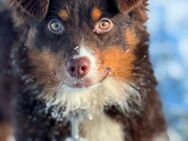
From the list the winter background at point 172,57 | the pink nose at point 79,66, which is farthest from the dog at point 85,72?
the winter background at point 172,57

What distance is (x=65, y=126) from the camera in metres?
5.54

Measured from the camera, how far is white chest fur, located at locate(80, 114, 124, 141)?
5.56m

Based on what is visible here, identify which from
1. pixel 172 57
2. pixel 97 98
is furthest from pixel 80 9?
pixel 172 57

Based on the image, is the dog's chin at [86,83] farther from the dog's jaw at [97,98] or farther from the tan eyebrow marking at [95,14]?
the tan eyebrow marking at [95,14]

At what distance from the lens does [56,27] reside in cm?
514

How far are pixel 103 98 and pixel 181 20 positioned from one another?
4077mm

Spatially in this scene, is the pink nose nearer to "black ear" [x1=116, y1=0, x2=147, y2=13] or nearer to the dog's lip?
the dog's lip

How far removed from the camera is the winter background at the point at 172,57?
7598 mm

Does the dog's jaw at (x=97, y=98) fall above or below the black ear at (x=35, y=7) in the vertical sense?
below

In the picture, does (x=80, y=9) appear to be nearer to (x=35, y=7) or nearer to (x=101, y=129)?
(x=35, y=7)

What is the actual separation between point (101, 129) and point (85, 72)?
86cm

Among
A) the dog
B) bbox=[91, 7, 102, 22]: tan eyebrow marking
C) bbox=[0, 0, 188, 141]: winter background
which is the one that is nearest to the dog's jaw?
the dog

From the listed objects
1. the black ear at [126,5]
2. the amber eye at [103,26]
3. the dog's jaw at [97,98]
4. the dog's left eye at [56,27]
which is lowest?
the dog's jaw at [97,98]

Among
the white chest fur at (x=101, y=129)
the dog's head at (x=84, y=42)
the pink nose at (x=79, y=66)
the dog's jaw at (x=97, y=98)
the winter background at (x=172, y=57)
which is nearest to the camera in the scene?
the pink nose at (x=79, y=66)
